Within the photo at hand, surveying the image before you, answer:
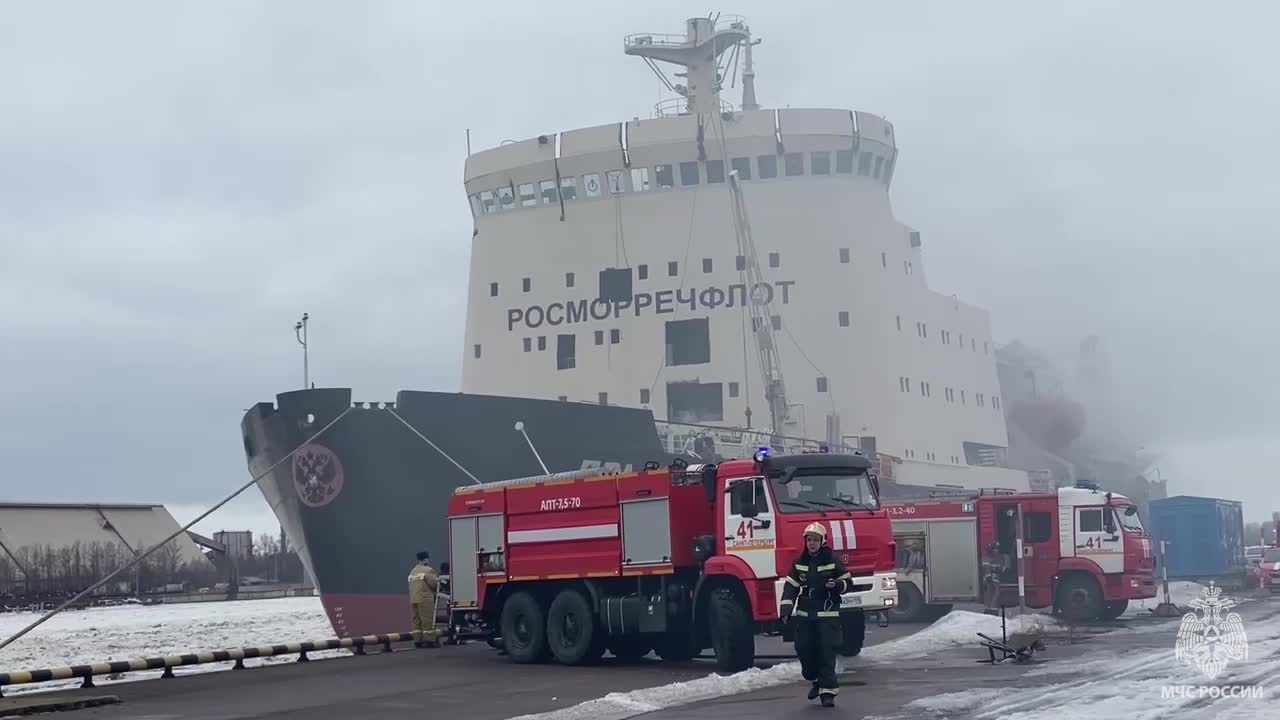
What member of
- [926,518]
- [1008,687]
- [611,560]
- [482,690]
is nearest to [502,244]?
[926,518]

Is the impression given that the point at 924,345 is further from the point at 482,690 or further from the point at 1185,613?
the point at 482,690

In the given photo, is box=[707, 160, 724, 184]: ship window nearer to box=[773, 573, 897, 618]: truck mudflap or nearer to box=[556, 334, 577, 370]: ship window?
box=[556, 334, 577, 370]: ship window

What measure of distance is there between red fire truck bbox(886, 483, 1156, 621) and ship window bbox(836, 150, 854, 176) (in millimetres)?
15919

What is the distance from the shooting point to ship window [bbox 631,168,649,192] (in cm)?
4097

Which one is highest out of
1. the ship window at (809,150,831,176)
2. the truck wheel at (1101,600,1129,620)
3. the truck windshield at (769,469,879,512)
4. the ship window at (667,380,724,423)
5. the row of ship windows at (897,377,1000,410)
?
the ship window at (809,150,831,176)

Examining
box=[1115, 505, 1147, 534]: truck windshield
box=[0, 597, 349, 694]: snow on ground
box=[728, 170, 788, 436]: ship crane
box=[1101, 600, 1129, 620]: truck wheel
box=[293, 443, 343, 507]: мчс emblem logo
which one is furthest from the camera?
box=[728, 170, 788, 436]: ship crane

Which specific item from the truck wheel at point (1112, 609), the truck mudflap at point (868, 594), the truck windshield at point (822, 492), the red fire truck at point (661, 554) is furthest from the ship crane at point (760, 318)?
the truck mudflap at point (868, 594)

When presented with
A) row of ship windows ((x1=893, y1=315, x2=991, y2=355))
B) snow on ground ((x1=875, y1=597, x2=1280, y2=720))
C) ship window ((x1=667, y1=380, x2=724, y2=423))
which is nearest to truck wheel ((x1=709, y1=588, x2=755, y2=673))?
snow on ground ((x1=875, y1=597, x2=1280, y2=720))

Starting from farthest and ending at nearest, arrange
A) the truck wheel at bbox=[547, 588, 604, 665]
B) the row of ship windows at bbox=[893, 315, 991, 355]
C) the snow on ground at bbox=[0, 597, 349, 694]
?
the row of ship windows at bbox=[893, 315, 991, 355] < the snow on ground at bbox=[0, 597, 349, 694] < the truck wheel at bbox=[547, 588, 604, 665]

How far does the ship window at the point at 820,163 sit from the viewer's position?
40.7m

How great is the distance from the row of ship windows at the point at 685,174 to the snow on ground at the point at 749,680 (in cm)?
2105

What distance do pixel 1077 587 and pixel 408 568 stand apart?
12393 millimetres

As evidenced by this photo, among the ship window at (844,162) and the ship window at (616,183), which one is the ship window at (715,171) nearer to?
the ship window at (616,183)

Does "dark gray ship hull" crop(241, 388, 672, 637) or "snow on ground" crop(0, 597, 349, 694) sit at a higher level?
"dark gray ship hull" crop(241, 388, 672, 637)
